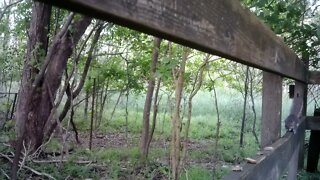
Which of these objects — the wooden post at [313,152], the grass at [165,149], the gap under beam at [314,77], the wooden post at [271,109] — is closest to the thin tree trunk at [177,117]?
the grass at [165,149]

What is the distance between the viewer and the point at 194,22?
89 centimetres

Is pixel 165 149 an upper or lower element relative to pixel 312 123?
lower

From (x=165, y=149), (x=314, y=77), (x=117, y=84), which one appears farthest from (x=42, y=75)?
(x=314, y=77)

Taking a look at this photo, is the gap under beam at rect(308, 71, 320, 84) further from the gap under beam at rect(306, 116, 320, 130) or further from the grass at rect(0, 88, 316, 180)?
the grass at rect(0, 88, 316, 180)

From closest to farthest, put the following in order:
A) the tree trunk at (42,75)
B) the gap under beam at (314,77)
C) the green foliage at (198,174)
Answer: the gap under beam at (314,77)
the green foliage at (198,174)
the tree trunk at (42,75)

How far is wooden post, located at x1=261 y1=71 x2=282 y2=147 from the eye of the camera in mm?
2156

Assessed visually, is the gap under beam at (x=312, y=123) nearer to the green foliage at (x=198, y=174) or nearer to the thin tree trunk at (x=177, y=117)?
the thin tree trunk at (x=177, y=117)

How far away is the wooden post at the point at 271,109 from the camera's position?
7.07ft

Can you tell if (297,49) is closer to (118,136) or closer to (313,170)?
(313,170)

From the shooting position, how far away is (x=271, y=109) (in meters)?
2.19

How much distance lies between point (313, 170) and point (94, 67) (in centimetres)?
559

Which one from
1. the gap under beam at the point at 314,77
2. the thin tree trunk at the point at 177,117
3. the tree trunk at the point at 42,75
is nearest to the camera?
the gap under beam at the point at 314,77

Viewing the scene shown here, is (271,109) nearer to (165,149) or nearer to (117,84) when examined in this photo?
(165,149)

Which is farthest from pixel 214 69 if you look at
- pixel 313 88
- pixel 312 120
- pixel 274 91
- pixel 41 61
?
pixel 274 91
